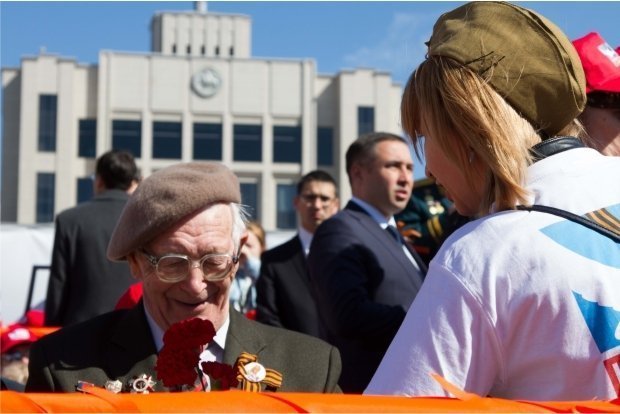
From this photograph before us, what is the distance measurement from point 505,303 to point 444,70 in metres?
0.41

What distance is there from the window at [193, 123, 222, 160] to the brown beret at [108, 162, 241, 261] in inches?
2521

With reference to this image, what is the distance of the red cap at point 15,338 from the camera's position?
5131 mm

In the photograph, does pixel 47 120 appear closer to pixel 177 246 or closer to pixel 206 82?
pixel 206 82

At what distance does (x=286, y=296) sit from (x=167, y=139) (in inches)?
2441

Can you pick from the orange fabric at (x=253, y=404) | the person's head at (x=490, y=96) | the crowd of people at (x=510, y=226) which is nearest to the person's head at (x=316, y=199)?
the crowd of people at (x=510, y=226)

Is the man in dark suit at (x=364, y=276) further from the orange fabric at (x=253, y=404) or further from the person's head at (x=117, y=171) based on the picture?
the orange fabric at (x=253, y=404)

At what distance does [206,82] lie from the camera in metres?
68.9

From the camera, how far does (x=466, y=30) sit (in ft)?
5.23

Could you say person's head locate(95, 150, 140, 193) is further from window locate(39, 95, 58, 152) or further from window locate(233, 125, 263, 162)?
window locate(233, 125, 263, 162)

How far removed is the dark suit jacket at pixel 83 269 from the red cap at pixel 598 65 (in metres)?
3.29

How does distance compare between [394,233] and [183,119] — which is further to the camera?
[183,119]

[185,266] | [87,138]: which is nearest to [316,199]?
[185,266]

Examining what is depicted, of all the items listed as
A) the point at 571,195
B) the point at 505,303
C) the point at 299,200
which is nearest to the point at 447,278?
the point at 505,303

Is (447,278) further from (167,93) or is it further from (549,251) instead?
(167,93)
